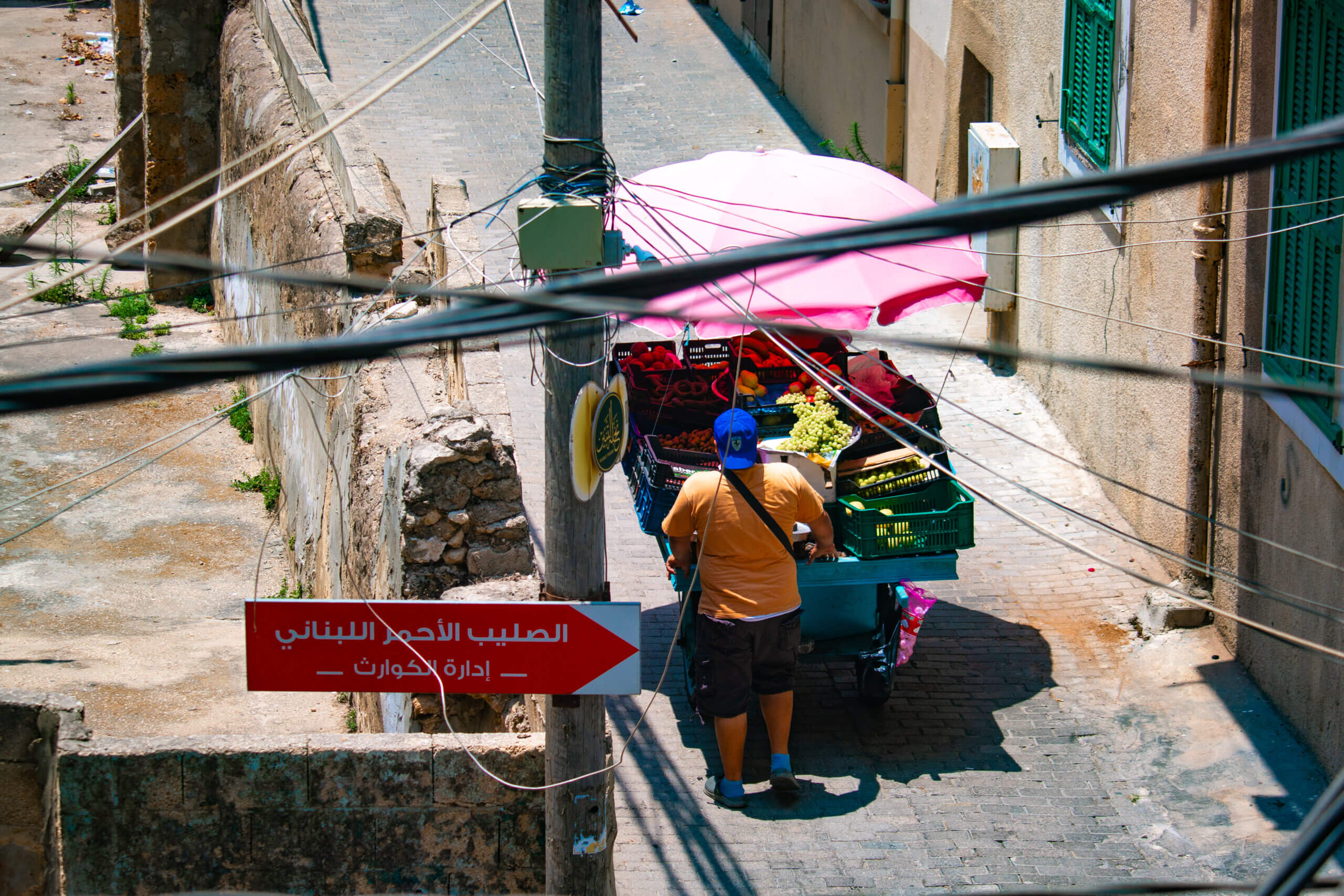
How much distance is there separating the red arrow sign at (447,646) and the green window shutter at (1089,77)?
263 inches

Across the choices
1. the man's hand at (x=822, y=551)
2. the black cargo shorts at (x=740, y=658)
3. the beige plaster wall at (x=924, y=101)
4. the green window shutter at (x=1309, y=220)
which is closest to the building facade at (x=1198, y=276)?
the green window shutter at (x=1309, y=220)

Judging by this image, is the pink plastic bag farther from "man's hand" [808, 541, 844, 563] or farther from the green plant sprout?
the green plant sprout

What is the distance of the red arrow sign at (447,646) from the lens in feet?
15.6

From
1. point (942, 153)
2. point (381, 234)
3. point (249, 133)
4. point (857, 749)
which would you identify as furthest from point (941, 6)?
point (857, 749)

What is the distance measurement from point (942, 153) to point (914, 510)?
7393 millimetres

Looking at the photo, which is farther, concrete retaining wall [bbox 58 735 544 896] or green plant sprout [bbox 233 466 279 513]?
green plant sprout [bbox 233 466 279 513]

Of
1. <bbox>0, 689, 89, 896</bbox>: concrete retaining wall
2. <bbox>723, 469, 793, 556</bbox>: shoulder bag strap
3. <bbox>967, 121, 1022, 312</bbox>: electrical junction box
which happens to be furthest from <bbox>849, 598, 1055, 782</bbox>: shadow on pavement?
<bbox>967, 121, 1022, 312</bbox>: electrical junction box

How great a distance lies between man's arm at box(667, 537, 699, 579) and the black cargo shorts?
0.26 metres

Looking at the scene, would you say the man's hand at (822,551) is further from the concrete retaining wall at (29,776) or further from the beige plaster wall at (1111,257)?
the concrete retaining wall at (29,776)

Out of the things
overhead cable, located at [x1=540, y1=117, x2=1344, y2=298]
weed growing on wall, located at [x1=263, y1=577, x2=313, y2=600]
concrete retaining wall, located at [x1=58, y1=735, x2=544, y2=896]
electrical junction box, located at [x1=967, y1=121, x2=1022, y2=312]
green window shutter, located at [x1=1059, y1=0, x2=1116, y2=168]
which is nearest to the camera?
overhead cable, located at [x1=540, y1=117, x2=1344, y2=298]

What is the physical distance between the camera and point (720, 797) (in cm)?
699

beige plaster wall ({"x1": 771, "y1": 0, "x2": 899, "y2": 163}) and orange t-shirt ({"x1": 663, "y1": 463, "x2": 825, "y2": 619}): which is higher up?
beige plaster wall ({"x1": 771, "y1": 0, "x2": 899, "y2": 163})

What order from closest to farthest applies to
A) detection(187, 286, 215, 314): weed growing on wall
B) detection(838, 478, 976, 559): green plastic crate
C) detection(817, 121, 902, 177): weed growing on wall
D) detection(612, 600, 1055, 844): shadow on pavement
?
detection(612, 600, 1055, 844): shadow on pavement → detection(838, 478, 976, 559): green plastic crate → detection(817, 121, 902, 177): weed growing on wall → detection(187, 286, 215, 314): weed growing on wall

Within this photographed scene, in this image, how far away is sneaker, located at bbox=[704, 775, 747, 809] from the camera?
6961 millimetres
